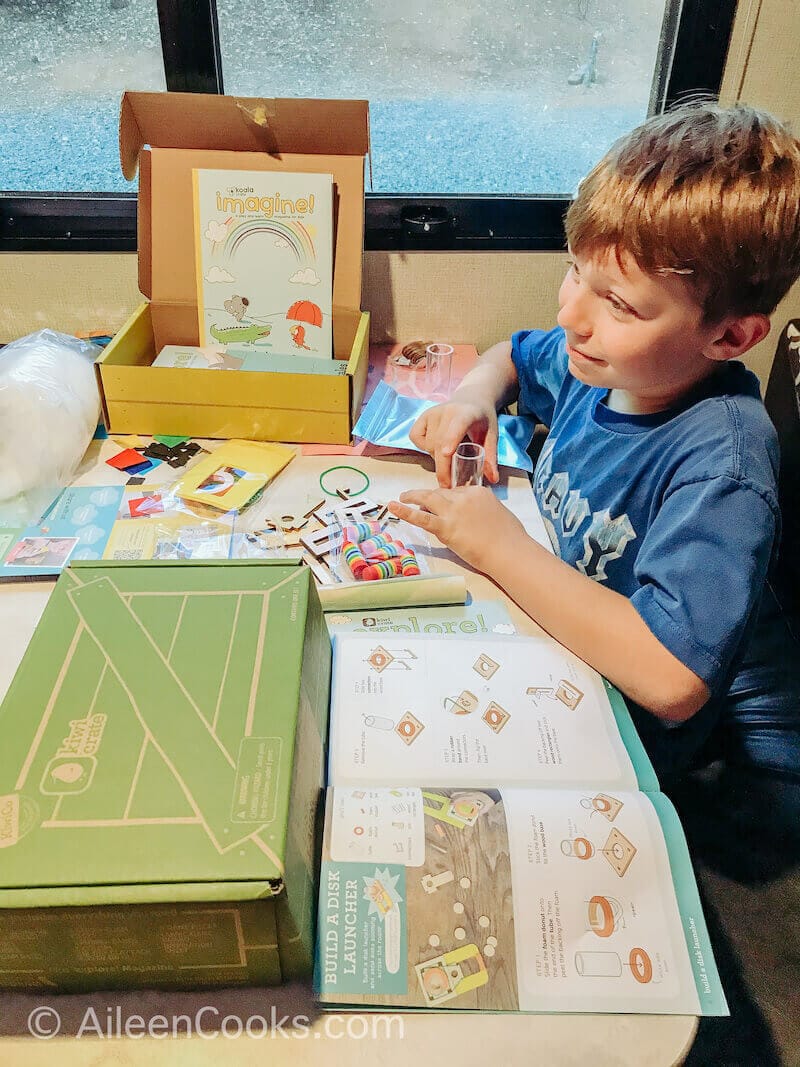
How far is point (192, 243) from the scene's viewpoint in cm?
114

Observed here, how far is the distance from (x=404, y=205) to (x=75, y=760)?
1.05 m

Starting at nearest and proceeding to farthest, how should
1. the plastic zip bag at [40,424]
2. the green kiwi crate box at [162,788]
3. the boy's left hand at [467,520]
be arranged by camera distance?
the green kiwi crate box at [162,788] → the boy's left hand at [467,520] → the plastic zip bag at [40,424]

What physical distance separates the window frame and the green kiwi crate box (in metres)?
0.84

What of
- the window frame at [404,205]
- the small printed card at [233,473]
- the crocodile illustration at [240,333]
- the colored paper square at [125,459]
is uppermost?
the window frame at [404,205]

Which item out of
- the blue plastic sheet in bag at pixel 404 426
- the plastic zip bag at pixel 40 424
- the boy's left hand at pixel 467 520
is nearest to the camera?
the boy's left hand at pixel 467 520

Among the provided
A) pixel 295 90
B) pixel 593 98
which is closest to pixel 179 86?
pixel 295 90

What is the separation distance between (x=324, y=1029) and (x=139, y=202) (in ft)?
3.49

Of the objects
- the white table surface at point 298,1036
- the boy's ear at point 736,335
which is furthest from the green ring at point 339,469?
the white table surface at point 298,1036

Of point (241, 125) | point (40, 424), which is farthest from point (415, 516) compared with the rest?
point (241, 125)

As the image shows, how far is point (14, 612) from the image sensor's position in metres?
0.79

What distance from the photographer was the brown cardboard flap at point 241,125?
1047mm

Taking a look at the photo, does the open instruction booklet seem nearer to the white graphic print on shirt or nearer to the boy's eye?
the white graphic print on shirt

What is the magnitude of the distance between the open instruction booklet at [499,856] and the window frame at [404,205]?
843 mm

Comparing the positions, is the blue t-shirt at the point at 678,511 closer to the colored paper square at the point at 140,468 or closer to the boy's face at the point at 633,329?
the boy's face at the point at 633,329
